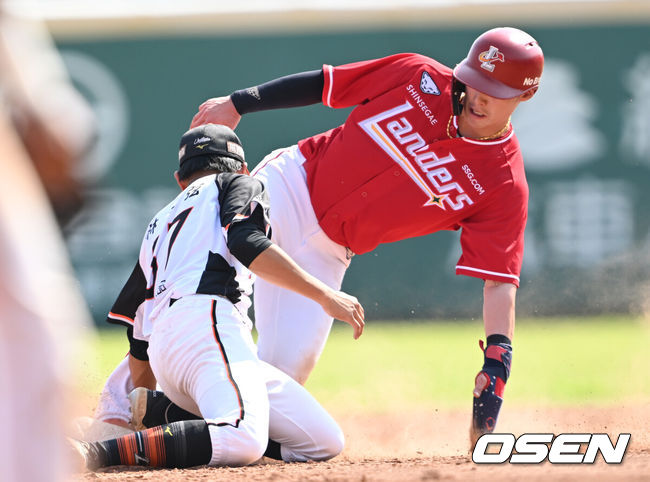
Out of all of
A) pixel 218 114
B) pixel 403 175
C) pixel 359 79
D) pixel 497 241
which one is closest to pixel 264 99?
pixel 218 114

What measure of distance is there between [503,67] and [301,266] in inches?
49.8

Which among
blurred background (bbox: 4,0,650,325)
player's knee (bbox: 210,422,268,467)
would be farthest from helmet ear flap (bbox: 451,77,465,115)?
blurred background (bbox: 4,0,650,325)

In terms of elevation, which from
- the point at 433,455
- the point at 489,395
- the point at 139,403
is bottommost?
the point at 433,455

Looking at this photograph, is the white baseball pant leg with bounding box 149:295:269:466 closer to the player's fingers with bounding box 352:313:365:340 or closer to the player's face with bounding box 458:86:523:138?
the player's fingers with bounding box 352:313:365:340

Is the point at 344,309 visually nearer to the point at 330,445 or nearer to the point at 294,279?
the point at 294,279

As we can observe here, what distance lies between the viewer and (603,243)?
9.56 meters

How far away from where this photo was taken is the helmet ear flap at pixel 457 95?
A: 4.02 metres

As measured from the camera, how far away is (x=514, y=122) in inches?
386

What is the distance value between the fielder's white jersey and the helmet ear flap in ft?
3.53

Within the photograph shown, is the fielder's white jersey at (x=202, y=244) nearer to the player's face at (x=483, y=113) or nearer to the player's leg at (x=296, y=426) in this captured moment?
the player's leg at (x=296, y=426)

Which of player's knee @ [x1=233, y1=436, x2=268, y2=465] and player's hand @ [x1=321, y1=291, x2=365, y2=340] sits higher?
player's hand @ [x1=321, y1=291, x2=365, y2=340]

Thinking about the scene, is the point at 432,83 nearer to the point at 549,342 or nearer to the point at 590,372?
the point at 590,372

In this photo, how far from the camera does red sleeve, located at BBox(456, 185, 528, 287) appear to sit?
12.4 ft

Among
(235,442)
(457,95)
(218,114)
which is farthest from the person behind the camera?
(218,114)
